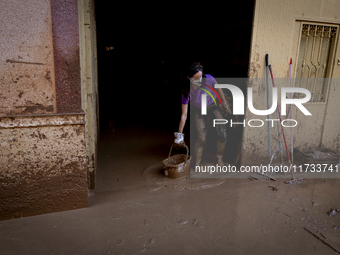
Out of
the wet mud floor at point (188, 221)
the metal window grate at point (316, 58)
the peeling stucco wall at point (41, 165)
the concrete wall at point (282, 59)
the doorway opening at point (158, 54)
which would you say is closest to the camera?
the wet mud floor at point (188, 221)

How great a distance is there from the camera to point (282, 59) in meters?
4.42

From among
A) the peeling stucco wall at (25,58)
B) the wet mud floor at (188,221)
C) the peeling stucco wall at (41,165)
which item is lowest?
the wet mud floor at (188,221)

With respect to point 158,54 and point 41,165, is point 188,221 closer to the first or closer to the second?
point 41,165

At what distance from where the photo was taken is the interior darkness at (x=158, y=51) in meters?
5.05

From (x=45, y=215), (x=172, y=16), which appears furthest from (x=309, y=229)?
(x=172, y=16)

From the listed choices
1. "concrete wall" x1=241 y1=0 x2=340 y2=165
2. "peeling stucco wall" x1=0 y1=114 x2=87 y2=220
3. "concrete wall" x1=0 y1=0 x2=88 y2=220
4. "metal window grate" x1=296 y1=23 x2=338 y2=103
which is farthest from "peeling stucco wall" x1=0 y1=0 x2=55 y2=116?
"metal window grate" x1=296 y1=23 x2=338 y2=103

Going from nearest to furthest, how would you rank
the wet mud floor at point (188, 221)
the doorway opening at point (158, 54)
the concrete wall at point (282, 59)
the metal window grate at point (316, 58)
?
the wet mud floor at point (188, 221) → the concrete wall at point (282, 59) → the metal window grate at point (316, 58) → the doorway opening at point (158, 54)

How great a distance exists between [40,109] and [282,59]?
3.79m

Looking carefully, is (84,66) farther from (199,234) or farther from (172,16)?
(172,16)

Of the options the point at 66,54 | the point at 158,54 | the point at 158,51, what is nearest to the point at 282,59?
the point at 66,54

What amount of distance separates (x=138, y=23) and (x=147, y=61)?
10.2 feet

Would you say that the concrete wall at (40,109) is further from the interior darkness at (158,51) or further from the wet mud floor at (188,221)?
the interior darkness at (158,51)

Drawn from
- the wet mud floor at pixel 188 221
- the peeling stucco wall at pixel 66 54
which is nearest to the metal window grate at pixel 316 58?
the wet mud floor at pixel 188 221

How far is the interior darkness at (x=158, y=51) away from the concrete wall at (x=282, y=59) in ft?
0.90
